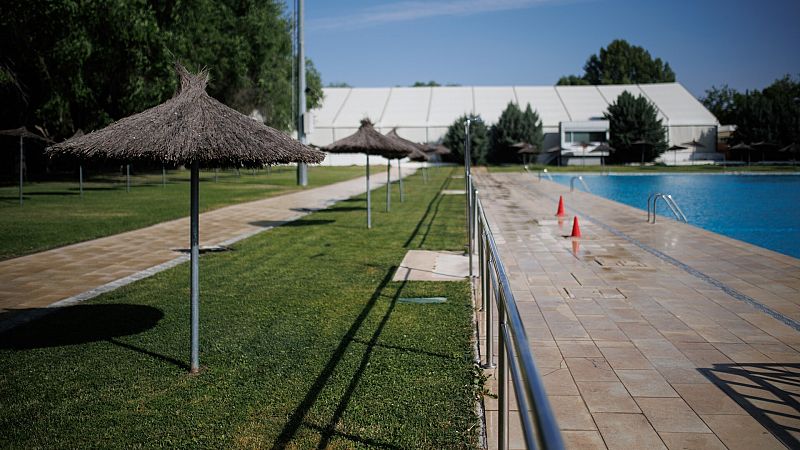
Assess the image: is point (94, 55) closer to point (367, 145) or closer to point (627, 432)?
point (367, 145)

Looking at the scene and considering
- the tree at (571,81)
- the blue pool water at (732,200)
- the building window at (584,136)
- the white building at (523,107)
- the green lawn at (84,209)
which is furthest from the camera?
the tree at (571,81)

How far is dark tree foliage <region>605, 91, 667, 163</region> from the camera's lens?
5312cm

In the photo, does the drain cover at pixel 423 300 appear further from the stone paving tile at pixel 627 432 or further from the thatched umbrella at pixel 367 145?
the thatched umbrella at pixel 367 145

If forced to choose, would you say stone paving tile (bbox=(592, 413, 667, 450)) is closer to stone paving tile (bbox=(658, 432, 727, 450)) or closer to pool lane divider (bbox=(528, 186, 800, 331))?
stone paving tile (bbox=(658, 432, 727, 450))

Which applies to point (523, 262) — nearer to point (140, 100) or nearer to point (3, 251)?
point (3, 251)

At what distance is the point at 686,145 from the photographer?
181 feet

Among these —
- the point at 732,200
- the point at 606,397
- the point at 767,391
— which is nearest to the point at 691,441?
the point at 606,397

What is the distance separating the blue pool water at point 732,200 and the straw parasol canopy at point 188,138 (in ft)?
40.5

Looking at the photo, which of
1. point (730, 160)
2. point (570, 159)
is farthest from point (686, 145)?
point (570, 159)

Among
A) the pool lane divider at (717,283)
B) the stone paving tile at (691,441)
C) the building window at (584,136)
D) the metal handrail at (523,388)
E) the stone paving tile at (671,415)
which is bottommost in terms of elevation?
the stone paving tile at (691,441)

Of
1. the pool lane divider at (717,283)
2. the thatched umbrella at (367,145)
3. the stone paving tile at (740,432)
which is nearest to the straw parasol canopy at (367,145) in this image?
the thatched umbrella at (367,145)

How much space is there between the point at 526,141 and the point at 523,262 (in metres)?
46.7

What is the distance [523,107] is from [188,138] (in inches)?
2307

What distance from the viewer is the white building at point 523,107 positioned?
56.2 metres
